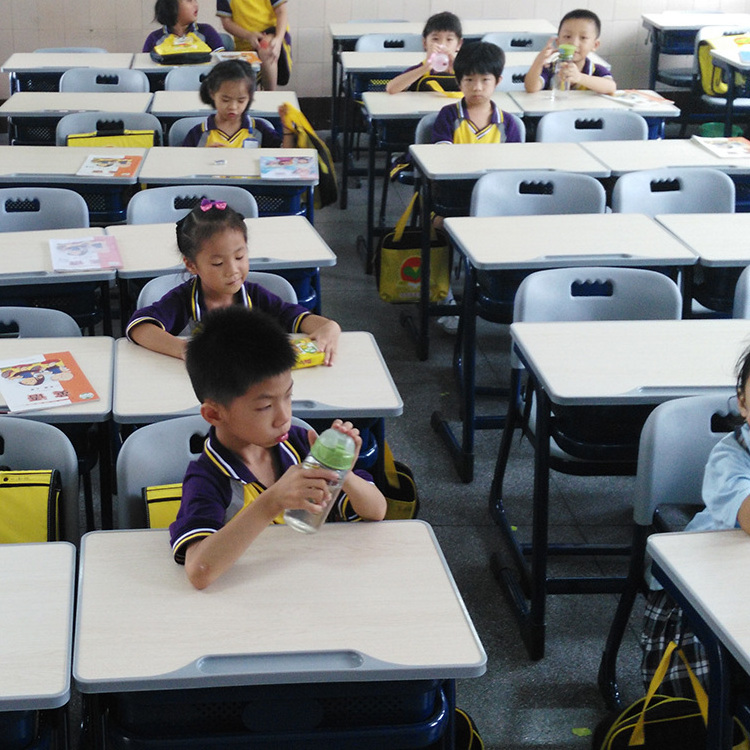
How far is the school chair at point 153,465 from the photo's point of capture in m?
1.89

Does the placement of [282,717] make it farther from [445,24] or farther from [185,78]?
[445,24]

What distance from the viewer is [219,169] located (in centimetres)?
375

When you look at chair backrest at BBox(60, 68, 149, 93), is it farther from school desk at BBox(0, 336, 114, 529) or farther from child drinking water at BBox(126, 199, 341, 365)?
school desk at BBox(0, 336, 114, 529)

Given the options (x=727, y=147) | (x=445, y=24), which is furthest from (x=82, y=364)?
(x=445, y=24)

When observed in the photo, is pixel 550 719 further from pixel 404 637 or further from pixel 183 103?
pixel 183 103

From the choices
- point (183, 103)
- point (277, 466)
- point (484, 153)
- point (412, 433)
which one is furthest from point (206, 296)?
point (183, 103)

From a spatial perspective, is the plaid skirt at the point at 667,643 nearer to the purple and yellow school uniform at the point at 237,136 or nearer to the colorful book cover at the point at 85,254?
the colorful book cover at the point at 85,254

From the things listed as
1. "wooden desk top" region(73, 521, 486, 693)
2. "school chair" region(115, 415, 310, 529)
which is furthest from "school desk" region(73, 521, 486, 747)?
"school chair" region(115, 415, 310, 529)

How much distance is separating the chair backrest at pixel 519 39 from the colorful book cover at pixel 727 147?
84.8 inches

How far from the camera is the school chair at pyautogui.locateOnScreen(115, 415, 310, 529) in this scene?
1.89m

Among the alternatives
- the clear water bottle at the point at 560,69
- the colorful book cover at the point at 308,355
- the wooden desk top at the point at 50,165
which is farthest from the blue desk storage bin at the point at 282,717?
the clear water bottle at the point at 560,69

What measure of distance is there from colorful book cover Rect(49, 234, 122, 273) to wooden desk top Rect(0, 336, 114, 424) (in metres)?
0.40

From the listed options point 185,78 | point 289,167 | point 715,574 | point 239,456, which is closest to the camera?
point 715,574

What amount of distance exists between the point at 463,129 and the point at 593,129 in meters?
0.55
